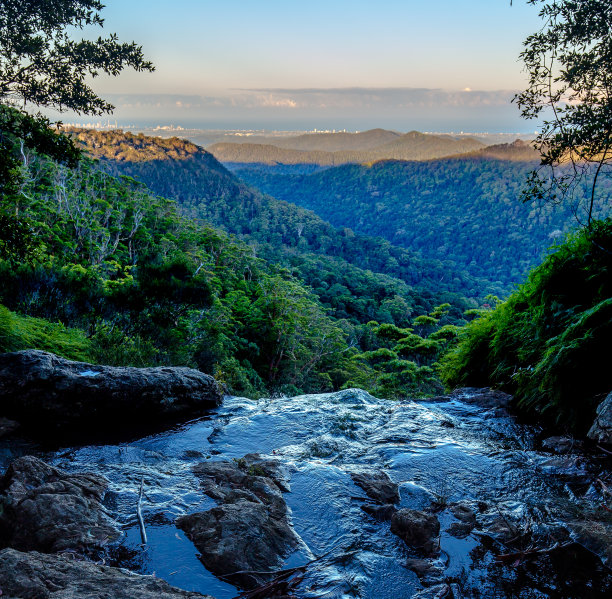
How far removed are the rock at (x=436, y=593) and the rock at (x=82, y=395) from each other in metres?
4.22

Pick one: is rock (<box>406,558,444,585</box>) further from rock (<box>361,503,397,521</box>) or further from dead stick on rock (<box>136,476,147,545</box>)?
dead stick on rock (<box>136,476,147,545</box>)

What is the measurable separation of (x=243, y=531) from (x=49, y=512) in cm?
136

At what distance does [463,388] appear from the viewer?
832 cm

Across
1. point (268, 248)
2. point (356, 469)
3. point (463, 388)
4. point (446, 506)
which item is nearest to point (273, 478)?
point (356, 469)

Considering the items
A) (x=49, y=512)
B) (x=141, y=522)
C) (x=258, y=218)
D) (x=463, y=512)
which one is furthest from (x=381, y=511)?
(x=258, y=218)

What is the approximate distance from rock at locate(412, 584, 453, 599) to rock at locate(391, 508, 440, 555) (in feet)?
1.10

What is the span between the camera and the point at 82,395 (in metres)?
5.60

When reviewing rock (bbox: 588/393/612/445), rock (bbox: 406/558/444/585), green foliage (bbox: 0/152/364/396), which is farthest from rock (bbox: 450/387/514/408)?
green foliage (bbox: 0/152/364/396)

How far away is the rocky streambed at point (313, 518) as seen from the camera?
287 cm

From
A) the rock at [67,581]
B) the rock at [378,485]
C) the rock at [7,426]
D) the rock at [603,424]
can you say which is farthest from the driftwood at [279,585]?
Answer: the rock at [7,426]

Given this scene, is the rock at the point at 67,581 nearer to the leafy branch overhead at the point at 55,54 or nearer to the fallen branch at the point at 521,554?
the fallen branch at the point at 521,554

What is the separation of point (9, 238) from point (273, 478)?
4.25 m

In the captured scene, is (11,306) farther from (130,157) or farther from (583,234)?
(130,157)

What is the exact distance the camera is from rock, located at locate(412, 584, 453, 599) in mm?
2857
